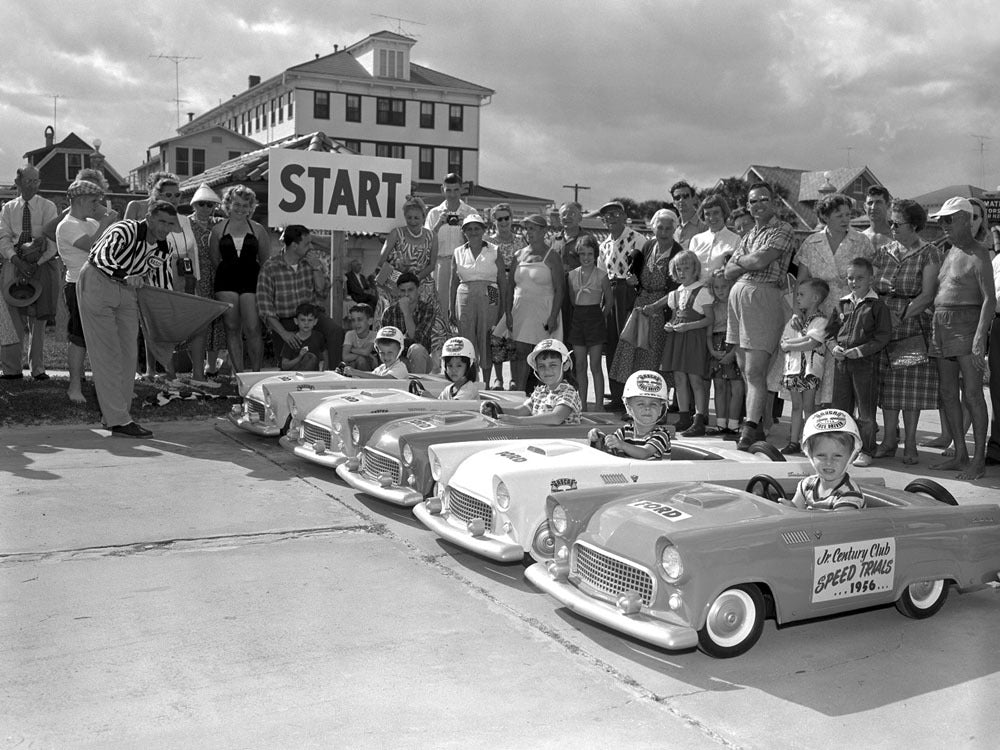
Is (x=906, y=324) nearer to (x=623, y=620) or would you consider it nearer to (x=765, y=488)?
A: (x=765, y=488)

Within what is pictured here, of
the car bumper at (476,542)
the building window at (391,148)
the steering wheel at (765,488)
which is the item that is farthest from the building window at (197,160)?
the steering wheel at (765,488)

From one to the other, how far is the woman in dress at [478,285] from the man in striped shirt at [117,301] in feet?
10.8

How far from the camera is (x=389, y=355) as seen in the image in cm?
980

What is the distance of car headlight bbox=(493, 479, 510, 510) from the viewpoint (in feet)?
17.7

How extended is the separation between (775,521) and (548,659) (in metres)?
1.12

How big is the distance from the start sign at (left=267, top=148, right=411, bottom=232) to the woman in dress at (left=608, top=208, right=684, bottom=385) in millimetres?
3606

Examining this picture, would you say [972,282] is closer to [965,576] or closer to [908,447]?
[908,447]

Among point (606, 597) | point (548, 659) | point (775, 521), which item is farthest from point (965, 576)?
point (548, 659)

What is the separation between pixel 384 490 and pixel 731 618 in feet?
8.88

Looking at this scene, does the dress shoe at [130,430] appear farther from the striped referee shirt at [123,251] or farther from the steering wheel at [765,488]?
the steering wheel at [765,488]

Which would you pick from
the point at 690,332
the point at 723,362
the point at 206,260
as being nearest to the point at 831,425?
the point at 723,362

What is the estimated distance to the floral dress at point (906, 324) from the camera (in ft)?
27.3

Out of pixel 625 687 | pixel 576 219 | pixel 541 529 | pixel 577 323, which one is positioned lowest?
pixel 625 687

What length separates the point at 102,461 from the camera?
322 inches
